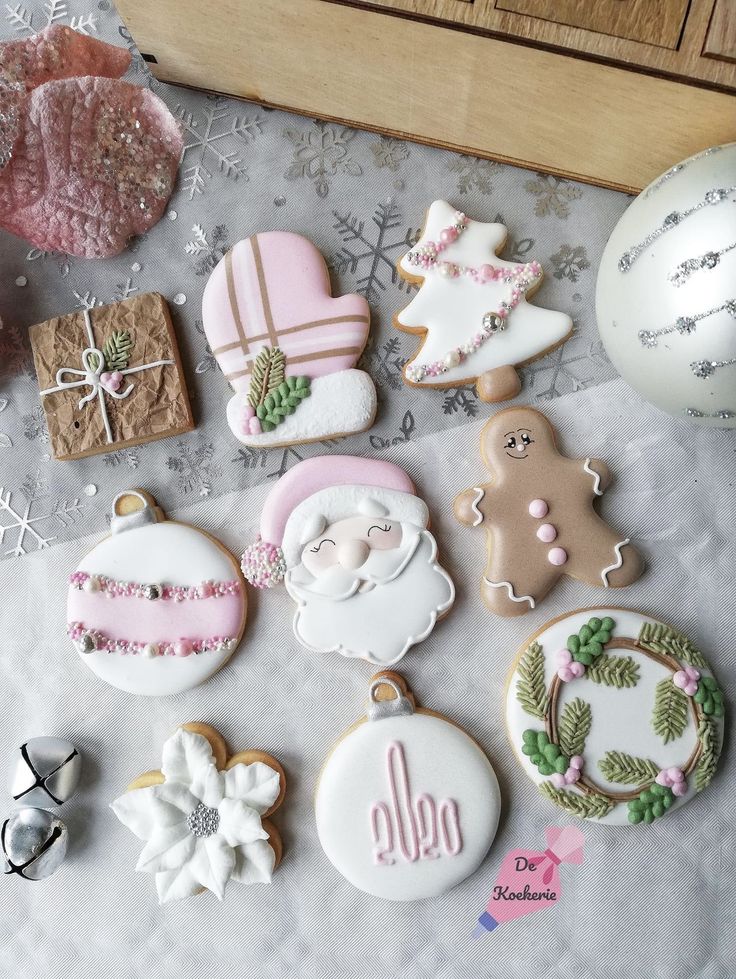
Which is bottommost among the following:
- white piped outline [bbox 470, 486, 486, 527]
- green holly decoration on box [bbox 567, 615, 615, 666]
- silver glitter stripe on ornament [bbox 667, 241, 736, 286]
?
green holly decoration on box [bbox 567, 615, 615, 666]

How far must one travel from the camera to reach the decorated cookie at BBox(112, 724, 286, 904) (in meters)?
0.97

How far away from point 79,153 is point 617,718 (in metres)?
0.94

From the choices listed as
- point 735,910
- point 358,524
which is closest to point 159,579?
point 358,524

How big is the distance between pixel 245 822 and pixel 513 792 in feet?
1.03

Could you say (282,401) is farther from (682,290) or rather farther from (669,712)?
(669,712)

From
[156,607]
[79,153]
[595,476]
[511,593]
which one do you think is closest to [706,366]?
[595,476]

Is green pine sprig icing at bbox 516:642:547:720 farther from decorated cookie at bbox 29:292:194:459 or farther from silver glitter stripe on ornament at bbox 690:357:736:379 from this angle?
decorated cookie at bbox 29:292:194:459

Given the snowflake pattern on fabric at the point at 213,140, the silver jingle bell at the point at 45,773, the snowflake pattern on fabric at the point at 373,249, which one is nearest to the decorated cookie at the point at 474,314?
the snowflake pattern on fabric at the point at 373,249

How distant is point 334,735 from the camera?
1023mm

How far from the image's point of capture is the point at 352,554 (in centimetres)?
97

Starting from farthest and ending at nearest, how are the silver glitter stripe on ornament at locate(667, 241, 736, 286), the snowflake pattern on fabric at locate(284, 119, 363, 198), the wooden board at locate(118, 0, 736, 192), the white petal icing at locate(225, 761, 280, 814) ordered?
the snowflake pattern on fabric at locate(284, 119, 363, 198)
the white petal icing at locate(225, 761, 280, 814)
the wooden board at locate(118, 0, 736, 192)
the silver glitter stripe on ornament at locate(667, 241, 736, 286)

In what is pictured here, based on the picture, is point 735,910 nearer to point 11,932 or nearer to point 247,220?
point 11,932

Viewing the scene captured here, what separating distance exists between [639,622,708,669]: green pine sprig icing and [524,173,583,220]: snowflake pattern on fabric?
0.51 meters

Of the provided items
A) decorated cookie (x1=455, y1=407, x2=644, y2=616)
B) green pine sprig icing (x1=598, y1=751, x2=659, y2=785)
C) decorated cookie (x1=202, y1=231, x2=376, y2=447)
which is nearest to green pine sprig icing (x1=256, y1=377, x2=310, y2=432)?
decorated cookie (x1=202, y1=231, x2=376, y2=447)
